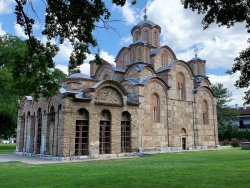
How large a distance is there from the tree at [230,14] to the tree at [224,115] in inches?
1410

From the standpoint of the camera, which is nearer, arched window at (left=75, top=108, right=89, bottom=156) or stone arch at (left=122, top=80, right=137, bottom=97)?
arched window at (left=75, top=108, right=89, bottom=156)

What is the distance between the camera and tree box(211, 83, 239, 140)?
4222 cm

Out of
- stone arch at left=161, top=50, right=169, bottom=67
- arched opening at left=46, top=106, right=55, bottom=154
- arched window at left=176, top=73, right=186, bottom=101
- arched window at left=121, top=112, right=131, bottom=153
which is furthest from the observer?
stone arch at left=161, top=50, right=169, bottom=67

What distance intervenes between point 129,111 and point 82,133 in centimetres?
477

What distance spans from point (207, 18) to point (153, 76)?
18.6 metres

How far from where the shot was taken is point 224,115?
47.1 m

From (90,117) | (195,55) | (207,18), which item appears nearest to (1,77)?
(90,117)

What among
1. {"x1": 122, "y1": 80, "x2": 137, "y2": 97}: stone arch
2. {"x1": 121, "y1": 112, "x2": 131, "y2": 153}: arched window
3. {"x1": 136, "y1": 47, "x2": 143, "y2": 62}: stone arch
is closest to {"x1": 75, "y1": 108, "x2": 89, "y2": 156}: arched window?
{"x1": 121, "y1": 112, "x2": 131, "y2": 153}: arched window

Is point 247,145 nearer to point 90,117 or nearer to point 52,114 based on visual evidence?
point 90,117

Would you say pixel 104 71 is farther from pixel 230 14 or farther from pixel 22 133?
pixel 230 14

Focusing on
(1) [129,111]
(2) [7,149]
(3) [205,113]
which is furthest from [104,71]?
(2) [7,149]

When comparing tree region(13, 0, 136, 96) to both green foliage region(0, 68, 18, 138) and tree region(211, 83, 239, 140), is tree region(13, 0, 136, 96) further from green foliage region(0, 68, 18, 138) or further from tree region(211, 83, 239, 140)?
tree region(211, 83, 239, 140)

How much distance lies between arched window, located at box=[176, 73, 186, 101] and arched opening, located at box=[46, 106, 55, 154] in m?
13.8

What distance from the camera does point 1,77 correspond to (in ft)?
97.3
